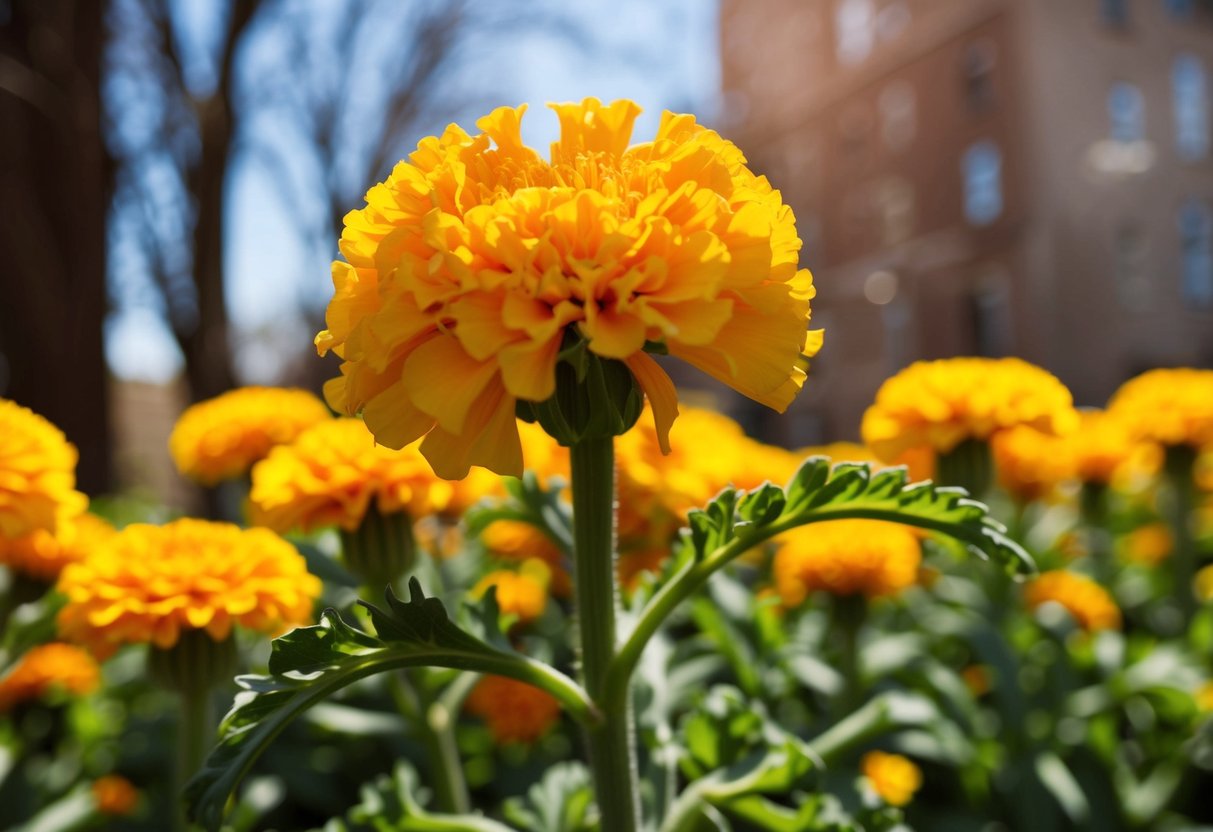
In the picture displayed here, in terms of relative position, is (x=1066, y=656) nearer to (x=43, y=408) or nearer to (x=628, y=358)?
(x=628, y=358)

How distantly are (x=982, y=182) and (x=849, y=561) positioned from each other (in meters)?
17.2

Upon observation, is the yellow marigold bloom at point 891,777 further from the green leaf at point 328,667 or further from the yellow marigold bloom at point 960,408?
the green leaf at point 328,667

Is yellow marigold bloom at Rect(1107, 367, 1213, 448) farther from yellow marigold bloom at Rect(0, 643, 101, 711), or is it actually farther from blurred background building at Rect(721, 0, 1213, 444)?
blurred background building at Rect(721, 0, 1213, 444)

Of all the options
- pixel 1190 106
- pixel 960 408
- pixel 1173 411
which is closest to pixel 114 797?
pixel 960 408

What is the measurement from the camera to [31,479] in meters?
1.13

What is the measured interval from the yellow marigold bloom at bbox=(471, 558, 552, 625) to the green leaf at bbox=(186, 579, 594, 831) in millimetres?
771

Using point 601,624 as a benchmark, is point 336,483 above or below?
above

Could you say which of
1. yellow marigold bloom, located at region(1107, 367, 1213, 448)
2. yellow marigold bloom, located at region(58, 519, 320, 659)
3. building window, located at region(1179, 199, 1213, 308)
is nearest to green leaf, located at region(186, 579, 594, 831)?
yellow marigold bloom, located at region(58, 519, 320, 659)

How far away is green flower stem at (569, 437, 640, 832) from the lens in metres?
0.76

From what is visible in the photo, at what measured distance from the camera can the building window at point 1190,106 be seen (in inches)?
Answer: 671

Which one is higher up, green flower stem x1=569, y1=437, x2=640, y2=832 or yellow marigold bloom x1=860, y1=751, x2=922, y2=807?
green flower stem x1=569, y1=437, x2=640, y2=832

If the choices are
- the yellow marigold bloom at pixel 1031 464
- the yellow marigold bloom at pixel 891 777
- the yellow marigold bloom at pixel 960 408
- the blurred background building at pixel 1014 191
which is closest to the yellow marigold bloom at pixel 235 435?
the yellow marigold bloom at pixel 960 408

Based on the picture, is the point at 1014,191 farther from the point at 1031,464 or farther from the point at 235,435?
the point at 235,435

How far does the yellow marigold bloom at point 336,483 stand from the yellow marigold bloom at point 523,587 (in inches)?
13.9
